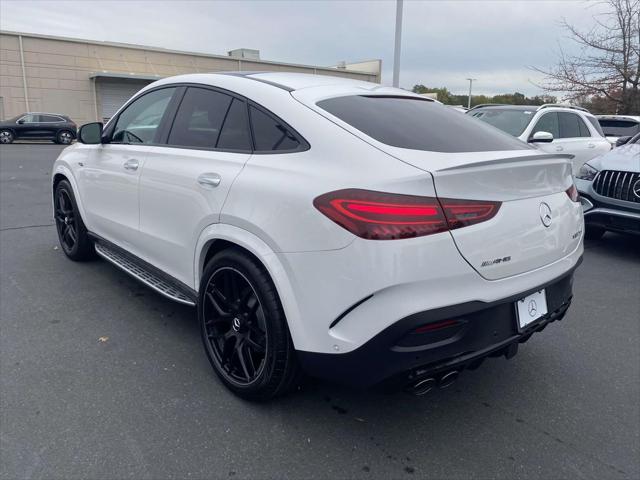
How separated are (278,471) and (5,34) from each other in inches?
1383

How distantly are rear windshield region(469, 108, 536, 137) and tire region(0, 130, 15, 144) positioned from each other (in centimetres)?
2323

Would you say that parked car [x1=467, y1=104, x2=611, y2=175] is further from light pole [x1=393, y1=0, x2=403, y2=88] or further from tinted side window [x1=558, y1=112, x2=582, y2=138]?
light pole [x1=393, y1=0, x2=403, y2=88]

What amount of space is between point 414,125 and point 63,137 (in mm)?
26812

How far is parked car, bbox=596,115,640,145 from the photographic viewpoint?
12234mm

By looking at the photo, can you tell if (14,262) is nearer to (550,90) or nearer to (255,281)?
(255,281)

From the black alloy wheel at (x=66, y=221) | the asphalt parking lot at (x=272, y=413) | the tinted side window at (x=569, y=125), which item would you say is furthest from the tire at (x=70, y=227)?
the tinted side window at (x=569, y=125)

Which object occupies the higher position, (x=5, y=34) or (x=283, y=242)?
(x=5, y=34)

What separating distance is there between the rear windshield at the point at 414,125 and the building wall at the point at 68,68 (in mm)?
33814

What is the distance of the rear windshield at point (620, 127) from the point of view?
12297 millimetres

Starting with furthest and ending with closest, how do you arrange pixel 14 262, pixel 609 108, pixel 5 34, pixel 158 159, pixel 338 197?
pixel 5 34, pixel 609 108, pixel 14 262, pixel 158 159, pixel 338 197

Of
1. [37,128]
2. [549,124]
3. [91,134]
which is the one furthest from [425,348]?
[37,128]

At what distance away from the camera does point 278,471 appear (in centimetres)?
229

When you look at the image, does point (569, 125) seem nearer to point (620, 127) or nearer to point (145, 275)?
point (620, 127)

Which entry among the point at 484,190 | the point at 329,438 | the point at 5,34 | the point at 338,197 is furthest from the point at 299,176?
the point at 5,34
